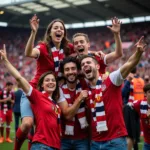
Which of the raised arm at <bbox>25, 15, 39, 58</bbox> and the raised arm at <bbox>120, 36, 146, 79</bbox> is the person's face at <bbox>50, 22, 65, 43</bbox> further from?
the raised arm at <bbox>120, 36, 146, 79</bbox>

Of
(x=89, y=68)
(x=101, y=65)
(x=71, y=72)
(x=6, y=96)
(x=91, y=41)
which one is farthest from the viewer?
(x=91, y=41)

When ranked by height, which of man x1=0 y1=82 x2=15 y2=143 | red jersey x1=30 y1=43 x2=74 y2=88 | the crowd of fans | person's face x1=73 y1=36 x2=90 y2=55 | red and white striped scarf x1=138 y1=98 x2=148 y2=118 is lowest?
man x1=0 y1=82 x2=15 y2=143

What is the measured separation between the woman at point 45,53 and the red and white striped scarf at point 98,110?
2.66 feet

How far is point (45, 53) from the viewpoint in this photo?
441 centimetres

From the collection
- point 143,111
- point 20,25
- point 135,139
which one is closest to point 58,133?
point 143,111

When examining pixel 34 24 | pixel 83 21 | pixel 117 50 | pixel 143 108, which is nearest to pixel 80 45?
pixel 117 50

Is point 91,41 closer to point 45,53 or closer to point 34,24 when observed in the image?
point 45,53

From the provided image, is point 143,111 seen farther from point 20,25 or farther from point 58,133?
point 20,25

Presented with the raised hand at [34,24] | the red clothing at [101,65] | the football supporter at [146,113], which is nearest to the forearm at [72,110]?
the red clothing at [101,65]

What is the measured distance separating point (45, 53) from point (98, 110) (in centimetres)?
126

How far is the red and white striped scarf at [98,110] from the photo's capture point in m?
3.59

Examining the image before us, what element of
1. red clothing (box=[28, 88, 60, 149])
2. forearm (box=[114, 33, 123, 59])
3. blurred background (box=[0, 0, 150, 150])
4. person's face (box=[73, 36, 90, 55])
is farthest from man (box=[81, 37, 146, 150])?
blurred background (box=[0, 0, 150, 150])

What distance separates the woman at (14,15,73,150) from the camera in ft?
13.9

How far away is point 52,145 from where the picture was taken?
12.3 ft
